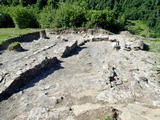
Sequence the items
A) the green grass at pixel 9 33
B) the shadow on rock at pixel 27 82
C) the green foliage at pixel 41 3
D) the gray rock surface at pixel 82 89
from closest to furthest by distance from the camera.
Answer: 1. the gray rock surface at pixel 82 89
2. the shadow on rock at pixel 27 82
3. the green grass at pixel 9 33
4. the green foliage at pixel 41 3

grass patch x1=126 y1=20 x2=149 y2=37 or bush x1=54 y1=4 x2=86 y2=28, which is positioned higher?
bush x1=54 y1=4 x2=86 y2=28

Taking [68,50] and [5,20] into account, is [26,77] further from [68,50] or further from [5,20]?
[5,20]

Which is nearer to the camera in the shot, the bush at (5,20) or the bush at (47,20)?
the bush at (47,20)

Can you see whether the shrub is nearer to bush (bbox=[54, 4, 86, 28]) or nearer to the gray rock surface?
bush (bbox=[54, 4, 86, 28])

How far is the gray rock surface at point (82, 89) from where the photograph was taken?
25.0 ft

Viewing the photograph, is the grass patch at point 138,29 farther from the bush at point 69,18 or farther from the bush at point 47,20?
the bush at point 47,20

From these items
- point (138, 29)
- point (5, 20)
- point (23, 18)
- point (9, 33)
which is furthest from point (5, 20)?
point (138, 29)

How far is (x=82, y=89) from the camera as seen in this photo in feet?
33.3

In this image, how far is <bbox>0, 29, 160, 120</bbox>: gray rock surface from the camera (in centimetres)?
762

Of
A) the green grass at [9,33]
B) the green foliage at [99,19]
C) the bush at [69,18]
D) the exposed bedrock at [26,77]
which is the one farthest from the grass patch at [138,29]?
the exposed bedrock at [26,77]

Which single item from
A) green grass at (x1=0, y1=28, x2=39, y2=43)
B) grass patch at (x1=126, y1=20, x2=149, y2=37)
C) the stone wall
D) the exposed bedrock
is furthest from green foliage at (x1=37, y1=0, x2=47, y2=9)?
the exposed bedrock

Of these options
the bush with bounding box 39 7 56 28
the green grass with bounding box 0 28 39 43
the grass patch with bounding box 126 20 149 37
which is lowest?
the grass patch with bounding box 126 20 149 37

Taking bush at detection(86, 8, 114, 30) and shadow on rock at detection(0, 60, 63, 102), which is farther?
bush at detection(86, 8, 114, 30)

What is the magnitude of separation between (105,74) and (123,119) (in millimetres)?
5008
